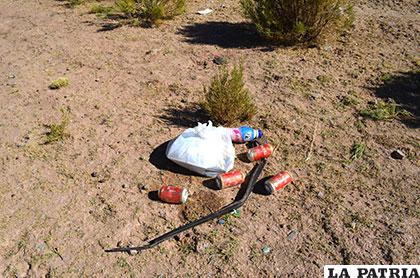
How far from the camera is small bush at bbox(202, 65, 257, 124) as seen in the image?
3953 mm

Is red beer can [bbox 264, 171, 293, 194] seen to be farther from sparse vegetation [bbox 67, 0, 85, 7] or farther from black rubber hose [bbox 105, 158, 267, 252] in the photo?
sparse vegetation [bbox 67, 0, 85, 7]

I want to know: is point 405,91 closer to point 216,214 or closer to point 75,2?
point 216,214

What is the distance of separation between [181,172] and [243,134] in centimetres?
65

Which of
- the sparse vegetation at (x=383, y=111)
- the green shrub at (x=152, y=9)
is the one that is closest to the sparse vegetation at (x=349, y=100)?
the sparse vegetation at (x=383, y=111)

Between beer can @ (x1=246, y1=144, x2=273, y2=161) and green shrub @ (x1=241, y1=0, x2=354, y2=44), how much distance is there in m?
2.10

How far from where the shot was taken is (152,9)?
604 centimetres

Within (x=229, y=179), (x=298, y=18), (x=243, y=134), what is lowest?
(x=229, y=179)

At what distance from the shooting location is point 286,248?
9.91ft

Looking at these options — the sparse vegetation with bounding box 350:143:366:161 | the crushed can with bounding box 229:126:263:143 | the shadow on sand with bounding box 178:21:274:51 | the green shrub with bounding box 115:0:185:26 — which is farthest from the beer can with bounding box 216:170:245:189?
the green shrub with bounding box 115:0:185:26

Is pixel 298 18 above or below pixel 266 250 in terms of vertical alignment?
above

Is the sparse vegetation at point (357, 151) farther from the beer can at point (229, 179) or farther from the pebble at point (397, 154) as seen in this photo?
the beer can at point (229, 179)

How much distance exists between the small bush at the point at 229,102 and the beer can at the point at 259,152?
48cm

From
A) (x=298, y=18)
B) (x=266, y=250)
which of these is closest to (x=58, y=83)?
(x=298, y=18)

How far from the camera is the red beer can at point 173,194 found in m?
3.29
